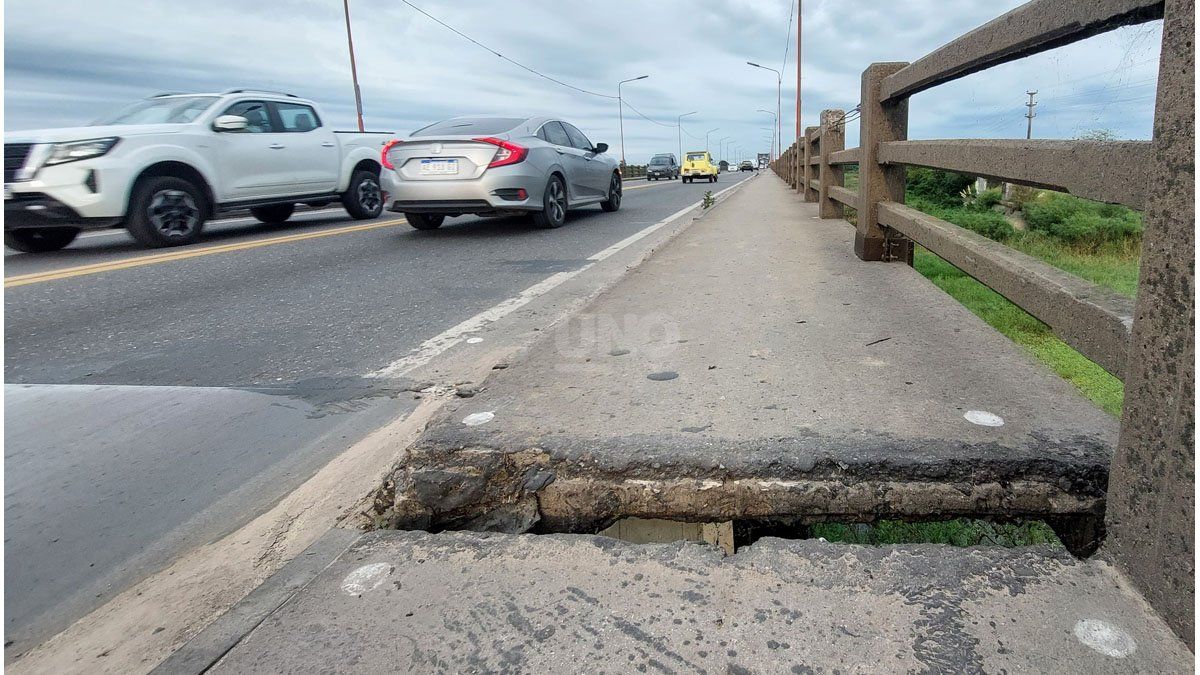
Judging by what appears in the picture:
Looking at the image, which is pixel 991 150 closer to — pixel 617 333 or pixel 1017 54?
pixel 1017 54

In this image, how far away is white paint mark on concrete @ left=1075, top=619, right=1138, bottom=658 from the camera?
1.13 metres

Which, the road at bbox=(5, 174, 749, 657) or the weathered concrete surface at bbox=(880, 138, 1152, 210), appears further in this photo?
the road at bbox=(5, 174, 749, 657)

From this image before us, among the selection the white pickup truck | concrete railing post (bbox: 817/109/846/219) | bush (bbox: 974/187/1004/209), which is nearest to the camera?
the white pickup truck

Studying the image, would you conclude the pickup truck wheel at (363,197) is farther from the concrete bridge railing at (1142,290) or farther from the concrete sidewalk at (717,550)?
the concrete bridge railing at (1142,290)

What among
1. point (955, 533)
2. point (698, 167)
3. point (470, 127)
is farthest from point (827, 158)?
point (698, 167)

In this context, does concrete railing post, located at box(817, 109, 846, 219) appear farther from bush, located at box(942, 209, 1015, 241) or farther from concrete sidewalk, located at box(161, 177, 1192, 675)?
concrete sidewalk, located at box(161, 177, 1192, 675)

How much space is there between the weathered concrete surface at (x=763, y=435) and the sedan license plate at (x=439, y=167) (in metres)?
5.45

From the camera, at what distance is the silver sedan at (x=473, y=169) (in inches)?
312

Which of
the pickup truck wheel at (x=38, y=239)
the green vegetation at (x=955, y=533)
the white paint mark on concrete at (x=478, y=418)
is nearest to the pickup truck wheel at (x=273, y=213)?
the pickup truck wheel at (x=38, y=239)

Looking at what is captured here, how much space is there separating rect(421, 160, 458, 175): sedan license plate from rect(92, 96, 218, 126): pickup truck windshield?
2.67m

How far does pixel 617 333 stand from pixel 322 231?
23.2 ft

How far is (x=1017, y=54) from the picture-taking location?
2.39 meters

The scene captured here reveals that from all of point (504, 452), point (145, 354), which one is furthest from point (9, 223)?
point (504, 452)

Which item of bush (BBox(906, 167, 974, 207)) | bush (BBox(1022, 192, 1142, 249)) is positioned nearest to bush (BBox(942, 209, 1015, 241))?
bush (BBox(1022, 192, 1142, 249))
